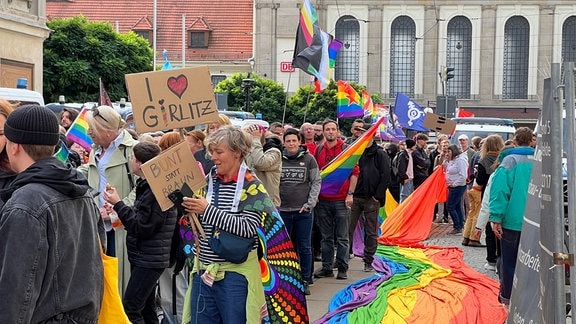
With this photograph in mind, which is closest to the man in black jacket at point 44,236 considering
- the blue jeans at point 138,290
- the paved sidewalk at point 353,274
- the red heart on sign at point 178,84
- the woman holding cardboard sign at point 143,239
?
the red heart on sign at point 178,84

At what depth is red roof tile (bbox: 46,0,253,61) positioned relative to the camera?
2714 inches

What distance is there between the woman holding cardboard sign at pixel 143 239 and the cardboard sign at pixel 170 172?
87 cm

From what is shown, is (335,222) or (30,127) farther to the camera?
(335,222)

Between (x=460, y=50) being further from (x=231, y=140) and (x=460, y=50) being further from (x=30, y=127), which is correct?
(x=30, y=127)

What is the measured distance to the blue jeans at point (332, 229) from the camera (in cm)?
1102

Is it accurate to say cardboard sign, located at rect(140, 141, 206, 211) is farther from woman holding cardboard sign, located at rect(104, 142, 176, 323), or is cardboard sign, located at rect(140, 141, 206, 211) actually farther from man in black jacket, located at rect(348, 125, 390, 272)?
man in black jacket, located at rect(348, 125, 390, 272)

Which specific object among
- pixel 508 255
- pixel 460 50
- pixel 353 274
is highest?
pixel 460 50

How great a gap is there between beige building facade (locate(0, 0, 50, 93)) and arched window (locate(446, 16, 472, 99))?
43791 millimetres

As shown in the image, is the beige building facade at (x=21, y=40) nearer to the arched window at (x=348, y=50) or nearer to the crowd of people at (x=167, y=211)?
→ the crowd of people at (x=167, y=211)

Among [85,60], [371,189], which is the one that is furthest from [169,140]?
[85,60]

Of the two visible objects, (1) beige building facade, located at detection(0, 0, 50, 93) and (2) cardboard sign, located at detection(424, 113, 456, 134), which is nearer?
(2) cardboard sign, located at detection(424, 113, 456, 134)

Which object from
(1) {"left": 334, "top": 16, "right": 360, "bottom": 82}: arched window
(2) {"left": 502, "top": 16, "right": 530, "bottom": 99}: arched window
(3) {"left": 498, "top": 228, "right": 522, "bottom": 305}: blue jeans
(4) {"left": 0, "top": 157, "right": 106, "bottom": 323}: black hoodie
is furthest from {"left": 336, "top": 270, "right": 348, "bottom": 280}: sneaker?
(2) {"left": 502, "top": 16, "right": 530, "bottom": 99}: arched window

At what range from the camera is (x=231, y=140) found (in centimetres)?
564

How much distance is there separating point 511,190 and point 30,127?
554cm
